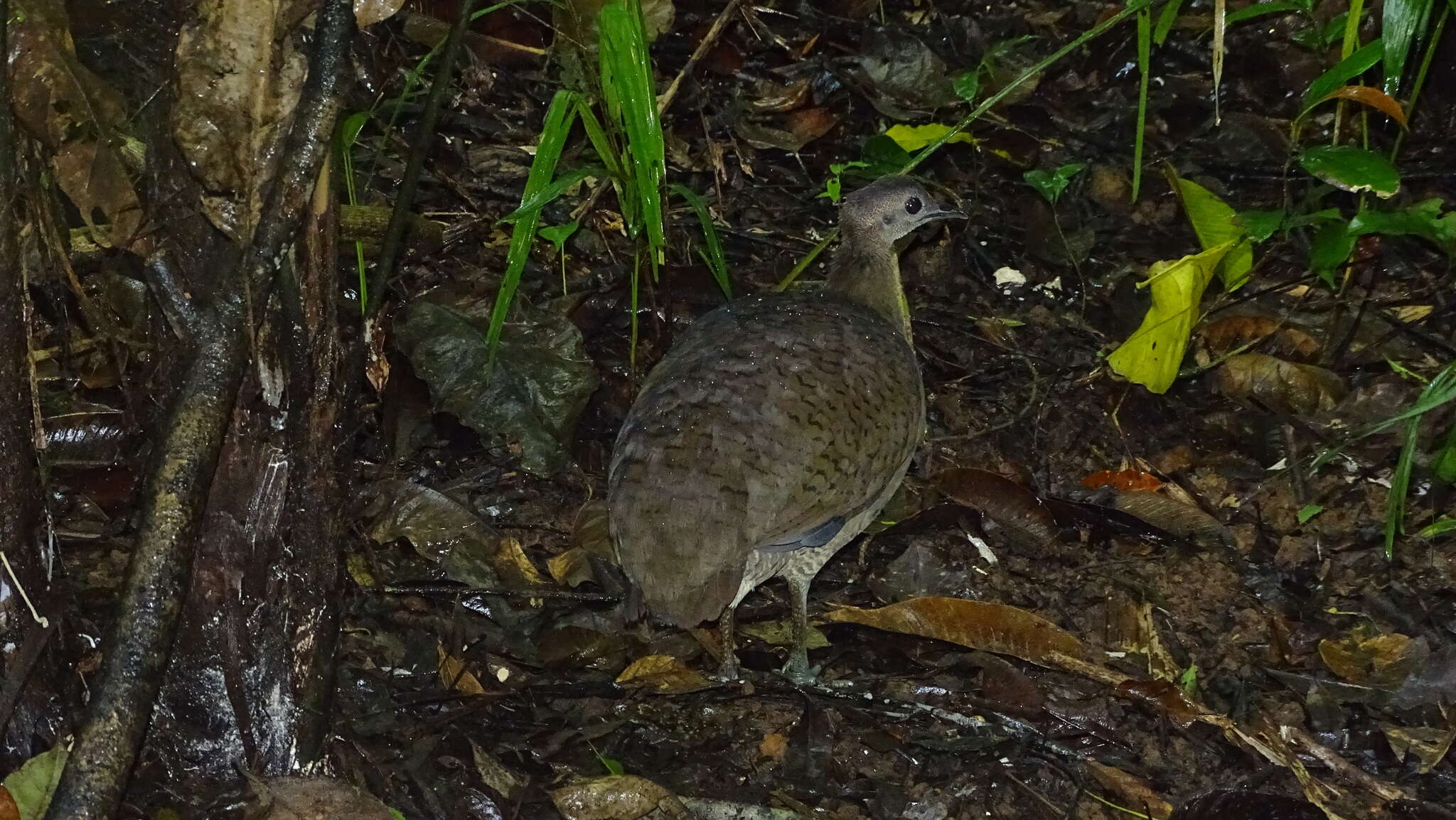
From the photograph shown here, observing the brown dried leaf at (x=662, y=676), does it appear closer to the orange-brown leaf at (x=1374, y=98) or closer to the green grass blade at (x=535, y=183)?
the green grass blade at (x=535, y=183)

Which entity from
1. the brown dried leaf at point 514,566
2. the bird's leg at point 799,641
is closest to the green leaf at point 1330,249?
the bird's leg at point 799,641

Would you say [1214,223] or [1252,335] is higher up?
[1214,223]

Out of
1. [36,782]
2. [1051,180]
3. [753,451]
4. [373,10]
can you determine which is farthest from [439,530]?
[1051,180]

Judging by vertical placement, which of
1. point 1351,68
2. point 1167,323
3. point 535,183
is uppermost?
point 535,183

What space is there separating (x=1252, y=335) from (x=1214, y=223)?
48cm

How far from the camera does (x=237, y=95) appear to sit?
8.18 feet

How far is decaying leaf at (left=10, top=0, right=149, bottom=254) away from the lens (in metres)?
2.77

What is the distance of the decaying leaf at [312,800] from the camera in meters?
2.82

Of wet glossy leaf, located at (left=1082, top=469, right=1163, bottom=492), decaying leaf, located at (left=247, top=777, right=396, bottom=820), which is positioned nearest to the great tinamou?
wet glossy leaf, located at (left=1082, top=469, right=1163, bottom=492)

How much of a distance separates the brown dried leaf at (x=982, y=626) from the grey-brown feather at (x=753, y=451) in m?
0.26

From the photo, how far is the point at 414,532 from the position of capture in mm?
3996

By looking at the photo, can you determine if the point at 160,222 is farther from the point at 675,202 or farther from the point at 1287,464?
the point at 1287,464

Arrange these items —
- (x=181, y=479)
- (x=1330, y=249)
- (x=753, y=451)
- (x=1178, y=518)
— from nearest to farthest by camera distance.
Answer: (x=181, y=479) → (x=753, y=451) → (x=1178, y=518) → (x=1330, y=249)

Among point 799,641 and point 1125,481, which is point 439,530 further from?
point 1125,481
